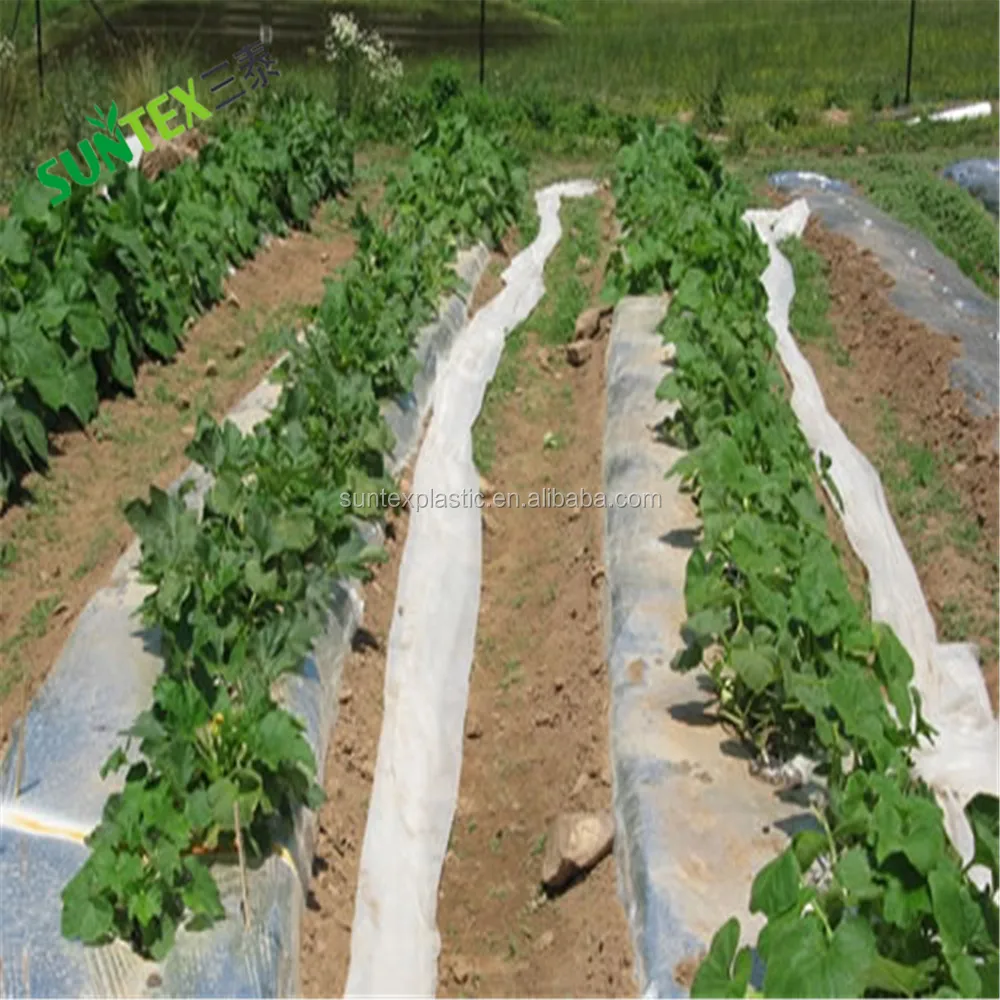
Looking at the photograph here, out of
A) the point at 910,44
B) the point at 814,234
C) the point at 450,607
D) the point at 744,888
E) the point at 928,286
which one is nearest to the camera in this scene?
the point at 744,888

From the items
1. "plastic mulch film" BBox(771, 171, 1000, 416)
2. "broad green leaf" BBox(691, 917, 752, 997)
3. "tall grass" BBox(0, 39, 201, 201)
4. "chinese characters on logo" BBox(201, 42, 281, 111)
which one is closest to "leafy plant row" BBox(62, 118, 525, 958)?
"broad green leaf" BBox(691, 917, 752, 997)

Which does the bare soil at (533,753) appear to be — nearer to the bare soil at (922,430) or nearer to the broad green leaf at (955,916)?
the broad green leaf at (955,916)

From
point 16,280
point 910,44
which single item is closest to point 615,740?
point 16,280

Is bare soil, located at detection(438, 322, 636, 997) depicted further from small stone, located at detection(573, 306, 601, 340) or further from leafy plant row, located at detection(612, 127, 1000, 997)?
small stone, located at detection(573, 306, 601, 340)

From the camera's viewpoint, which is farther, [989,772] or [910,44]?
[910,44]

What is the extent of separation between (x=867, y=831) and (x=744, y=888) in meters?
0.64

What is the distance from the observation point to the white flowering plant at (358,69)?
16.5 meters

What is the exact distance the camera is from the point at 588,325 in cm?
941

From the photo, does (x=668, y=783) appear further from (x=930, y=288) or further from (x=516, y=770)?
(x=930, y=288)

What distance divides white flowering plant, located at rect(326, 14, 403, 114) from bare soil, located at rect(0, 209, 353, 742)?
6.29 m

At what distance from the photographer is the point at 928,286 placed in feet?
32.7

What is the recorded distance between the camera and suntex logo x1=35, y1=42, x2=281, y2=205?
8.44 m

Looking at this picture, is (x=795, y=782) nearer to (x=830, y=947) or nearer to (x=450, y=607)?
(x=830, y=947)

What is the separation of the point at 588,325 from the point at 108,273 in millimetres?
2618
